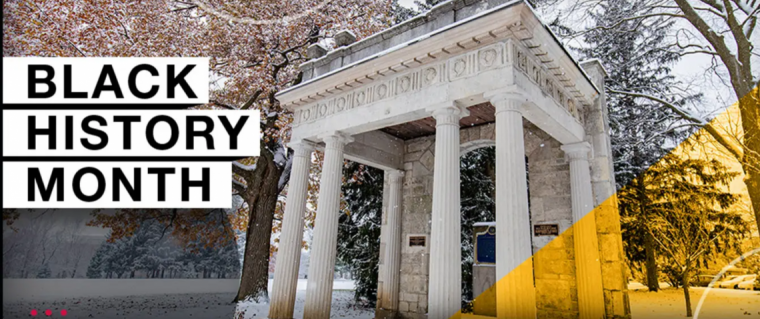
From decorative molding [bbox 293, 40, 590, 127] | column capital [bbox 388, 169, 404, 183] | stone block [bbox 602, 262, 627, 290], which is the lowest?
stone block [bbox 602, 262, 627, 290]

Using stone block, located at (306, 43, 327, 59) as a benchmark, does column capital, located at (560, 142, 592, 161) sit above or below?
below

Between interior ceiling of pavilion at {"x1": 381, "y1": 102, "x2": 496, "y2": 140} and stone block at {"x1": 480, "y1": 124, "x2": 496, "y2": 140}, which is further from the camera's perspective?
stone block at {"x1": 480, "y1": 124, "x2": 496, "y2": 140}

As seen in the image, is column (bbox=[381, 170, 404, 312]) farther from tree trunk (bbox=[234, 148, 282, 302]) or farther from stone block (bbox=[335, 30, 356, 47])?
tree trunk (bbox=[234, 148, 282, 302])

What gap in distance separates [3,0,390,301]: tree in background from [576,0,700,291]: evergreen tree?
428 inches

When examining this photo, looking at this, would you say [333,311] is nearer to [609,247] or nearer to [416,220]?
[416,220]

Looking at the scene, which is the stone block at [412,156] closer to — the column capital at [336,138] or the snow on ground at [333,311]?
the column capital at [336,138]

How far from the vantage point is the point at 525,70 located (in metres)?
7.28

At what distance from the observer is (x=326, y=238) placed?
907 cm

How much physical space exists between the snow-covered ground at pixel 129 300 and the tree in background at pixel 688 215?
34.4ft

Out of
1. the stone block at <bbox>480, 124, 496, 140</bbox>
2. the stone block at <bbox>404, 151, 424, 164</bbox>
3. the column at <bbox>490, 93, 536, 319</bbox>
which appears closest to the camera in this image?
the column at <bbox>490, 93, 536, 319</bbox>

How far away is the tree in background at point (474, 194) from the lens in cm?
1498

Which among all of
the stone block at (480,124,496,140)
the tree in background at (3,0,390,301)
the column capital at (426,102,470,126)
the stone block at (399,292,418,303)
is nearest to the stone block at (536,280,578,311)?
the stone block at (399,292,418,303)

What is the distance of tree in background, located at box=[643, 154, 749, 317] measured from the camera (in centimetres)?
1265

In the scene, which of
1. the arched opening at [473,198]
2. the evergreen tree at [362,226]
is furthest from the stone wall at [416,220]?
the evergreen tree at [362,226]
